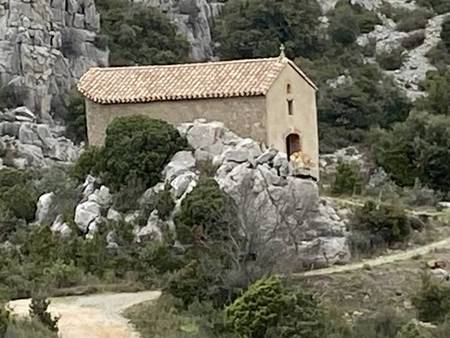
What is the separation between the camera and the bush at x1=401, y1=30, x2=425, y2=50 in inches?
3105

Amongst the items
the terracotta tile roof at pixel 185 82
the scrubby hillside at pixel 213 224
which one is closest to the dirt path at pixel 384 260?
the scrubby hillside at pixel 213 224

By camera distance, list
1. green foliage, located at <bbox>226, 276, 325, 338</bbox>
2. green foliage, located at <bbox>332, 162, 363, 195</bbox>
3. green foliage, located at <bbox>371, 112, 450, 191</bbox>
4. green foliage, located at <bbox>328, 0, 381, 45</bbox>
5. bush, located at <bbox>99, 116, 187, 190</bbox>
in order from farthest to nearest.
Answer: green foliage, located at <bbox>328, 0, 381, 45</bbox> < green foliage, located at <bbox>371, 112, 450, 191</bbox> < green foliage, located at <bbox>332, 162, 363, 195</bbox> < bush, located at <bbox>99, 116, 187, 190</bbox> < green foliage, located at <bbox>226, 276, 325, 338</bbox>

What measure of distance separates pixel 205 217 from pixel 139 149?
12.0 feet

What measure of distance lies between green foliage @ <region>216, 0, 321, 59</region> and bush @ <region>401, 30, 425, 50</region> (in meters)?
5.72

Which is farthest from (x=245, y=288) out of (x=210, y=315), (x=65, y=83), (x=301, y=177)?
(x=65, y=83)

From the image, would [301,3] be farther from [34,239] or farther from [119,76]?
[34,239]

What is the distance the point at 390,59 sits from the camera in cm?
7581

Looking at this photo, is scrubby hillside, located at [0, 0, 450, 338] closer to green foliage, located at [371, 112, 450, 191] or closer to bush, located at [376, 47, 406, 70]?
green foliage, located at [371, 112, 450, 191]

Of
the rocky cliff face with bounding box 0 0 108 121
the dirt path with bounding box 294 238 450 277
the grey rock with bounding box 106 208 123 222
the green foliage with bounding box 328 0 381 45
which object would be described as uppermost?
the green foliage with bounding box 328 0 381 45

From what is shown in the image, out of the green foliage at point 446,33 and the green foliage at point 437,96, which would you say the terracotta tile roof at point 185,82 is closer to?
the green foliage at point 437,96

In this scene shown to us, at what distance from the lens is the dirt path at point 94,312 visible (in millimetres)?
28938

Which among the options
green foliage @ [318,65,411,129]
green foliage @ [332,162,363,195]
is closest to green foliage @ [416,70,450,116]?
green foliage @ [318,65,411,129]

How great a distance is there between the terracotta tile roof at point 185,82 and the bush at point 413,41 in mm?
40317

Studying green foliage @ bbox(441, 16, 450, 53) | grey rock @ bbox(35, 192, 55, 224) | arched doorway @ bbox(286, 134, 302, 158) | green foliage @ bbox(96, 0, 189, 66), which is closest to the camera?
grey rock @ bbox(35, 192, 55, 224)
